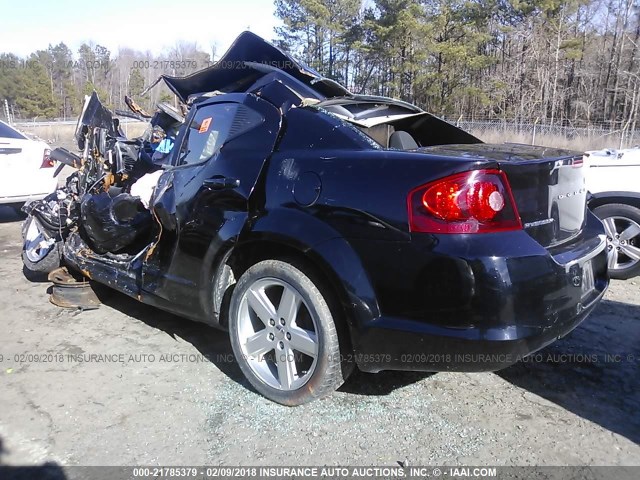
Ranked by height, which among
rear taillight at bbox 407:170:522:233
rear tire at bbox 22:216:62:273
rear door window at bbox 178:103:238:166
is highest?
rear door window at bbox 178:103:238:166

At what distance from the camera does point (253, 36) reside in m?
3.89

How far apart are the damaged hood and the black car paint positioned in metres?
0.36

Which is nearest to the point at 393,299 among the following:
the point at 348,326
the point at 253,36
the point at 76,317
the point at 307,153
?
the point at 348,326

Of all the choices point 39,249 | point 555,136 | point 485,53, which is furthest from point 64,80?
point 39,249

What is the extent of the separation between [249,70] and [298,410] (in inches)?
93.0

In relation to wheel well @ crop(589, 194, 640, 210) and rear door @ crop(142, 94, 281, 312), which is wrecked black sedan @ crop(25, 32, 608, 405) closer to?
rear door @ crop(142, 94, 281, 312)

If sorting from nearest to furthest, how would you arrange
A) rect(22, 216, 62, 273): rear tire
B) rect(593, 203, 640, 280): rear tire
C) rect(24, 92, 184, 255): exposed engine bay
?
1. rect(24, 92, 184, 255): exposed engine bay
2. rect(593, 203, 640, 280): rear tire
3. rect(22, 216, 62, 273): rear tire

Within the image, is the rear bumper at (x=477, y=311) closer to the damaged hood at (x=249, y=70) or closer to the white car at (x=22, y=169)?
the damaged hood at (x=249, y=70)

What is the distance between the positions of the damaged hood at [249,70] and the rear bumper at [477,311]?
160 cm

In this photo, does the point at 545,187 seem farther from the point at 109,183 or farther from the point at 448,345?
the point at 109,183

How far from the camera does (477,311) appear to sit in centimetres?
230

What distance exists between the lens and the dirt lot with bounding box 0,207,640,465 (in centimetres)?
256

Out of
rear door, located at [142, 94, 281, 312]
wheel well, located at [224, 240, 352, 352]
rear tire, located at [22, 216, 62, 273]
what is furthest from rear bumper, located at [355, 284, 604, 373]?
rear tire, located at [22, 216, 62, 273]

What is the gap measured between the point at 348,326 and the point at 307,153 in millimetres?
934
